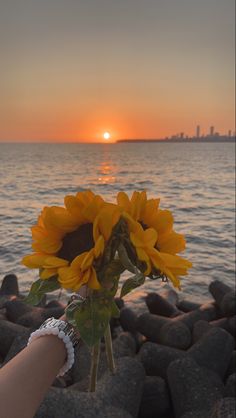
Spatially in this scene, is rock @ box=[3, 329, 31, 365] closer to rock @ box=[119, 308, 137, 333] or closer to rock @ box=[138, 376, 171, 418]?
rock @ box=[138, 376, 171, 418]

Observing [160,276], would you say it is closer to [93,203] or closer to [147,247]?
[147,247]

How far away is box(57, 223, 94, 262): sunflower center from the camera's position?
5.13ft

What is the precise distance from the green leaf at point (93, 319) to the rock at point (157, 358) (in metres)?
3.43

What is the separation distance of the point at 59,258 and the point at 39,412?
217cm

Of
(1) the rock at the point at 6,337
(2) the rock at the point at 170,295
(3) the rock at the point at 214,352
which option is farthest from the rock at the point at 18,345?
(2) the rock at the point at 170,295

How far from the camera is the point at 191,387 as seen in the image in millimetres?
4160

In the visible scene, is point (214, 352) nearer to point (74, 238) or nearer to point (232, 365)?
point (232, 365)

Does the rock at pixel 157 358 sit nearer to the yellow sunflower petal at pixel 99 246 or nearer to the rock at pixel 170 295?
the yellow sunflower petal at pixel 99 246

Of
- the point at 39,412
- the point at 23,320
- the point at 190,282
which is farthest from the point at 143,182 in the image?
the point at 39,412

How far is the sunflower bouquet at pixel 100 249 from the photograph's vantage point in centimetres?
146

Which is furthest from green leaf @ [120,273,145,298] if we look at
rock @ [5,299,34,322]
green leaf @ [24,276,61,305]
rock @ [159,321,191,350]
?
rock @ [5,299,34,322]

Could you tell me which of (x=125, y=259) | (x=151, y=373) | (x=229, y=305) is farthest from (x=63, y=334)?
(x=229, y=305)

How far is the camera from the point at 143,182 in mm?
38906

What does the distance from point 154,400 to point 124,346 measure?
100 cm
